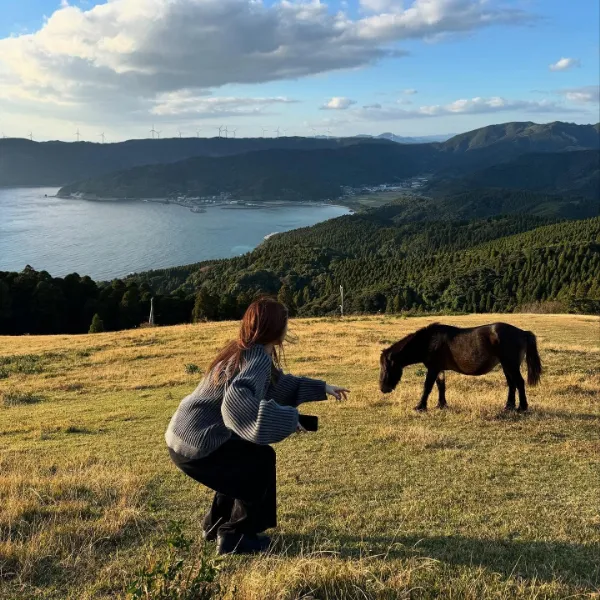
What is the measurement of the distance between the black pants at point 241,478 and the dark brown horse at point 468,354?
5.07m

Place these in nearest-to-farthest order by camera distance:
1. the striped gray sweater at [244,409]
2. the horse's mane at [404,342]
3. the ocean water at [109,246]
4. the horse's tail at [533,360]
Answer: the striped gray sweater at [244,409] < the horse's tail at [533,360] < the horse's mane at [404,342] < the ocean water at [109,246]

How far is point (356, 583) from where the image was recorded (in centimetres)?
320

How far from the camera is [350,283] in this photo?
4075 inches

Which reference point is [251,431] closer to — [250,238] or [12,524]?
[12,524]

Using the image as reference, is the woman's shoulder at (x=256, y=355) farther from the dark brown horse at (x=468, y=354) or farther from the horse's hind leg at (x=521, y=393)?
the horse's hind leg at (x=521, y=393)

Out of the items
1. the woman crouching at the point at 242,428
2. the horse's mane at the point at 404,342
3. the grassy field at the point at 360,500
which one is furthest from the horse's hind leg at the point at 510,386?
the woman crouching at the point at 242,428

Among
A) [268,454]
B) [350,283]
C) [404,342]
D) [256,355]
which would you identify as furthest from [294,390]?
[350,283]

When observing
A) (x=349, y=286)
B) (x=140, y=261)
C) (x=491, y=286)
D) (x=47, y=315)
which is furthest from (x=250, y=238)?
(x=47, y=315)

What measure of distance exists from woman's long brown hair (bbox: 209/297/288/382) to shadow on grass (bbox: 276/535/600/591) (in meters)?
1.42

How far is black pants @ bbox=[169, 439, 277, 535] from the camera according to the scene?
11.8 feet

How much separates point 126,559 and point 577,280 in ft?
288

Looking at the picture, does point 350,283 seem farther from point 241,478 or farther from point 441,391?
point 241,478

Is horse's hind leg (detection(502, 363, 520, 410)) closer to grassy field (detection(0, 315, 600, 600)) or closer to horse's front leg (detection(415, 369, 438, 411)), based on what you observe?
grassy field (detection(0, 315, 600, 600))

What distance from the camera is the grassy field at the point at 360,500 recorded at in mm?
3312
